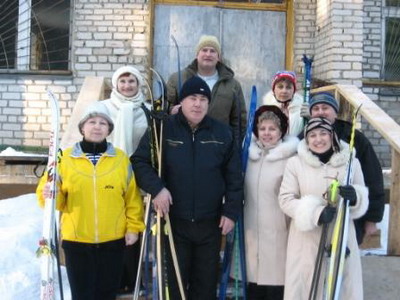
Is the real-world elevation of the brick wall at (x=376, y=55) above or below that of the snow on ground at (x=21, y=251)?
above

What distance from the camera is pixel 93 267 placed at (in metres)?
3.00

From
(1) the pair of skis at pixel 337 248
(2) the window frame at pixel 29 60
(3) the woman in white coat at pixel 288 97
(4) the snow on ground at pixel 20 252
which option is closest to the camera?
(1) the pair of skis at pixel 337 248

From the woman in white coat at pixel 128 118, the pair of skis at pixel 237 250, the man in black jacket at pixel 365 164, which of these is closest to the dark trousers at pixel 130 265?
the woman in white coat at pixel 128 118

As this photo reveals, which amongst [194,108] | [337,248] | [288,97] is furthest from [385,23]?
[337,248]

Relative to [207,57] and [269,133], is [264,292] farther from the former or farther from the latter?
[207,57]

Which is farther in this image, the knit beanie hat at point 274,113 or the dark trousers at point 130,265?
the dark trousers at point 130,265

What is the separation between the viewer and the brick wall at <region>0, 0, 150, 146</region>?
702 centimetres

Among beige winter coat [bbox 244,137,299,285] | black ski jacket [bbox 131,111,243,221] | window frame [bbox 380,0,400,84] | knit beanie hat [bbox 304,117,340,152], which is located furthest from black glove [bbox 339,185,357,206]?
window frame [bbox 380,0,400,84]

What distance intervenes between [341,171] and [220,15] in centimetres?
484

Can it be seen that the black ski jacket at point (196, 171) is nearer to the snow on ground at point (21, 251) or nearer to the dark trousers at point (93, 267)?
the dark trousers at point (93, 267)

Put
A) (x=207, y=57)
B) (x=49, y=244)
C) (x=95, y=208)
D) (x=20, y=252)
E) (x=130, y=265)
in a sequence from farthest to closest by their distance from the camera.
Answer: (x=20, y=252) < (x=207, y=57) < (x=130, y=265) < (x=95, y=208) < (x=49, y=244)

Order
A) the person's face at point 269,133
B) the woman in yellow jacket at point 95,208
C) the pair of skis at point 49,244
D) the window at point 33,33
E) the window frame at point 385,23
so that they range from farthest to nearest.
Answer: the window frame at point 385,23
the window at point 33,33
the person's face at point 269,133
the woman in yellow jacket at point 95,208
the pair of skis at point 49,244

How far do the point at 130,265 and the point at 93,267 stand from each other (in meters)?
0.54

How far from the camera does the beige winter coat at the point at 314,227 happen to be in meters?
2.94
